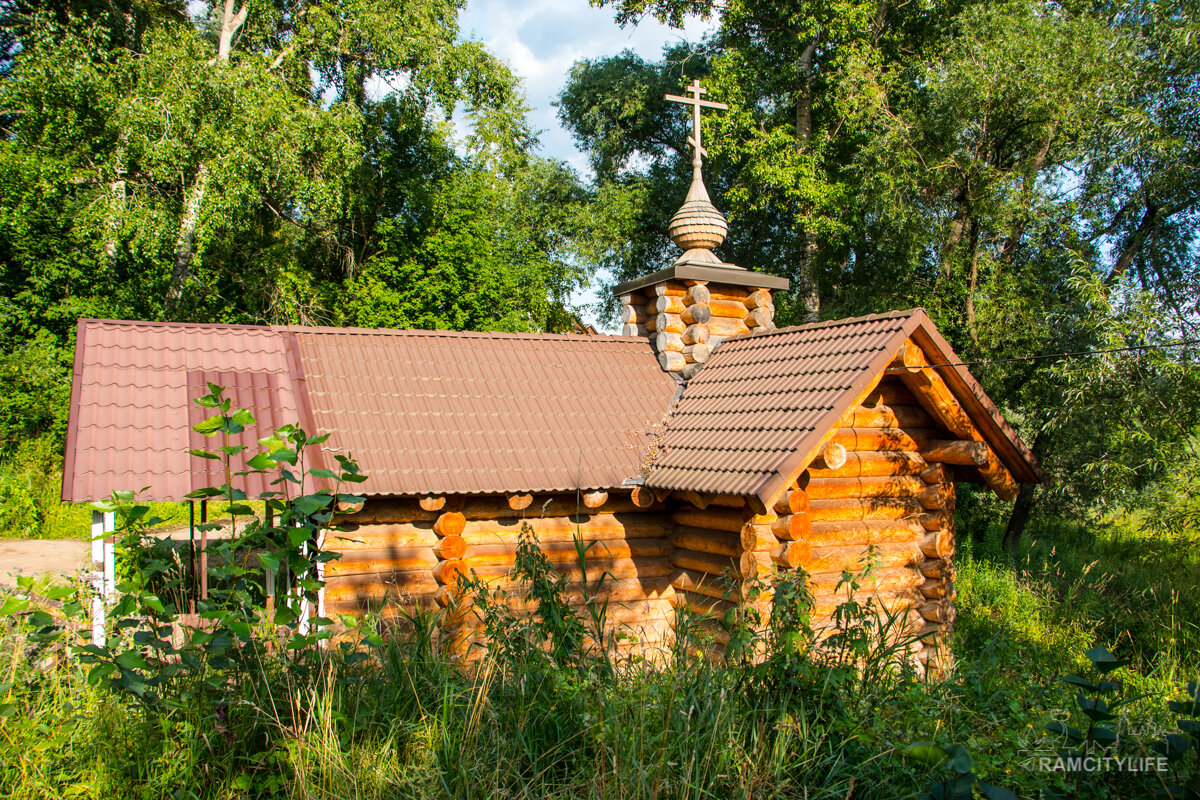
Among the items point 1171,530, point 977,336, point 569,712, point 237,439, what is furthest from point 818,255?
point 569,712

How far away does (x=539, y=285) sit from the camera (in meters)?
21.2

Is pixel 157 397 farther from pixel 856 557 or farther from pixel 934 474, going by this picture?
pixel 934 474

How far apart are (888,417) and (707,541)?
2.04 meters

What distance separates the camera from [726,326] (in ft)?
30.5

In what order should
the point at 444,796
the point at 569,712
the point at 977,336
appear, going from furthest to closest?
the point at 977,336, the point at 569,712, the point at 444,796

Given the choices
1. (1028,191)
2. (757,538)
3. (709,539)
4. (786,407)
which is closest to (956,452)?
(786,407)

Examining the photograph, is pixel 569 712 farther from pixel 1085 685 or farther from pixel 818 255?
pixel 818 255

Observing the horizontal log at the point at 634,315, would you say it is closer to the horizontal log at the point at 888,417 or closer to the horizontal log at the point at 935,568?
the horizontal log at the point at 888,417

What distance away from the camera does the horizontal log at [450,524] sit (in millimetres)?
6859

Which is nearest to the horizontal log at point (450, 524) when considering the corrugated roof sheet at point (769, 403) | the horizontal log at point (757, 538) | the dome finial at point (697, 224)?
the corrugated roof sheet at point (769, 403)

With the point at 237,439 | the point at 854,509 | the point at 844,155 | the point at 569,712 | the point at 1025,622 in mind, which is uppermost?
the point at 844,155

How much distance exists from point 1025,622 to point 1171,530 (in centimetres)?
274

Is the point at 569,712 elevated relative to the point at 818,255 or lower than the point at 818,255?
lower

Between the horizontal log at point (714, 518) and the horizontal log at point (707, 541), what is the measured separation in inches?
2.0
